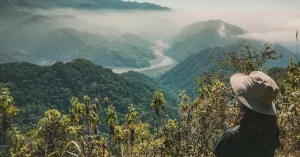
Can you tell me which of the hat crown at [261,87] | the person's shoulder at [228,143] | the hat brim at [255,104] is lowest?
the person's shoulder at [228,143]

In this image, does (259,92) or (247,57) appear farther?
(247,57)

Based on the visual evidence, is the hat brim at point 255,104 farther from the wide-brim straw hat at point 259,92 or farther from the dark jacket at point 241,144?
the dark jacket at point 241,144

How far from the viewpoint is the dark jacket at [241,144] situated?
3.32 metres

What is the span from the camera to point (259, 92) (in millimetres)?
3209

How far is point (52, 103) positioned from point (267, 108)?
183 m

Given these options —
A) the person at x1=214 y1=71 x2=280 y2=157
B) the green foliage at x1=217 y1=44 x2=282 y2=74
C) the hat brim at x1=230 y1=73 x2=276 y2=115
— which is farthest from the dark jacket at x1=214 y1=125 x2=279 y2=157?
the green foliage at x1=217 y1=44 x2=282 y2=74

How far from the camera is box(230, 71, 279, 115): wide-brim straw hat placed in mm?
3179

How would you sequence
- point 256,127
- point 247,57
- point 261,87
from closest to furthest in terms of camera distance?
point 261,87 → point 256,127 → point 247,57

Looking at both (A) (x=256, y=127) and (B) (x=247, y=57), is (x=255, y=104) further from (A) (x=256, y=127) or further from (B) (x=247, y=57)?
(B) (x=247, y=57)

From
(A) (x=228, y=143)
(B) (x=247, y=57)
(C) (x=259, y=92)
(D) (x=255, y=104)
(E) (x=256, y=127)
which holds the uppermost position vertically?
(C) (x=259, y=92)

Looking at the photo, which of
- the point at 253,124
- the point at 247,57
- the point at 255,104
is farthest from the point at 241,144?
the point at 247,57

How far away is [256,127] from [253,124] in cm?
4

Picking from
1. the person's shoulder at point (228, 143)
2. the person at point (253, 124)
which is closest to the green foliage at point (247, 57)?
the person at point (253, 124)

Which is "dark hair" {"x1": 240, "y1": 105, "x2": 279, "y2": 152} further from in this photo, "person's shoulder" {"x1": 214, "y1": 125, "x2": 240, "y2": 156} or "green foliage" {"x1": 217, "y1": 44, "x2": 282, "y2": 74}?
"green foliage" {"x1": 217, "y1": 44, "x2": 282, "y2": 74}
